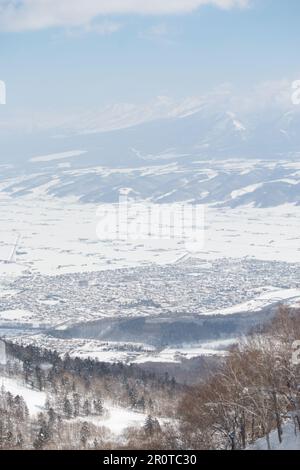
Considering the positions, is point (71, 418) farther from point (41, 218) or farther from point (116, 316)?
point (41, 218)

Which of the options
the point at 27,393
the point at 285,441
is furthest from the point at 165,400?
the point at 285,441

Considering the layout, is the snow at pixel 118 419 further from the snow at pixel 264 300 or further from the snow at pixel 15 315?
the snow at pixel 15 315

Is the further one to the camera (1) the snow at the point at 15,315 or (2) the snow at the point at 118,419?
(1) the snow at the point at 15,315

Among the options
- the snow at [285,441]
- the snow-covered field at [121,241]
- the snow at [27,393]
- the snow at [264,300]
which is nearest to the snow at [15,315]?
the snow at [264,300]

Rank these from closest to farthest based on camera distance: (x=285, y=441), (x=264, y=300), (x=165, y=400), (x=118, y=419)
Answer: (x=285, y=441) → (x=118, y=419) → (x=165, y=400) → (x=264, y=300)

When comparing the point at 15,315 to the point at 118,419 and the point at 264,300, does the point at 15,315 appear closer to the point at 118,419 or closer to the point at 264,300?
the point at 264,300

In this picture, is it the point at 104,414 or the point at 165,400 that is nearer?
the point at 104,414

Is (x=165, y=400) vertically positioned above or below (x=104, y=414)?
above

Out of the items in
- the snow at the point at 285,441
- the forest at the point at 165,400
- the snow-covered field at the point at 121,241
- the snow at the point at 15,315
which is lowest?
the snow at the point at 285,441

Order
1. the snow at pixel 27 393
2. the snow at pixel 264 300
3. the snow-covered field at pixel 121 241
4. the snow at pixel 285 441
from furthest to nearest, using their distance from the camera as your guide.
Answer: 1. the snow-covered field at pixel 121 241
2. the snow at pixel 264 300
3. the snow at pixel 27 393
4. the snow at pixel 285 441

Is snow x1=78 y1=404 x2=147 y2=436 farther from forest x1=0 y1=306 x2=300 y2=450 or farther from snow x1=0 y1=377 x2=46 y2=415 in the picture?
snow x1=0 y1=377 x2=46 y2=415
